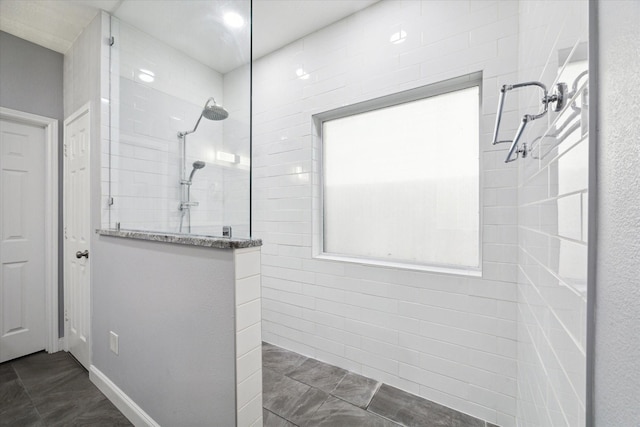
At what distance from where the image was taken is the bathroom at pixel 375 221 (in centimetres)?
54

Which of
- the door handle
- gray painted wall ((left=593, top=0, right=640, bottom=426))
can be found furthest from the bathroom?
→ the door handle

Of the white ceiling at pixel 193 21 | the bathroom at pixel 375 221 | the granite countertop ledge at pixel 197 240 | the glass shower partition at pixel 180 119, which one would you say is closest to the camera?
the bathroom at pixel 375 221

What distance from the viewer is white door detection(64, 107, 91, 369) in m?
2.20

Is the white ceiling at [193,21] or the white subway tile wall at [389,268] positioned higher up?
the white ceiling at [193,21]

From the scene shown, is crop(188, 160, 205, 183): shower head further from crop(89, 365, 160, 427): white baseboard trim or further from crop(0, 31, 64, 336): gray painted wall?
crop(0, 31, 64, 336): gray painted wall

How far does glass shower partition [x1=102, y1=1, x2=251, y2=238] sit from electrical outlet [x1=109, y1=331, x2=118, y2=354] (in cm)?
71

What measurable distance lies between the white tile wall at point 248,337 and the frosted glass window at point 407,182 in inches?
46.8

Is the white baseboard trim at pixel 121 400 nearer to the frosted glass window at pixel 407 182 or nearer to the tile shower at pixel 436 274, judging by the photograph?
the tile shower at pixel 436 274

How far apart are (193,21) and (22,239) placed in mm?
2481

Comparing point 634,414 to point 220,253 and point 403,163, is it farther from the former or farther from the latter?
point 403,163

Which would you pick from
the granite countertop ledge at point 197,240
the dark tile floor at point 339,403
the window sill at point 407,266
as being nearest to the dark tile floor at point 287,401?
the dark tile floor at point 339,403

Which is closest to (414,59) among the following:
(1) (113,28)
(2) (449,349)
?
(2) (449,349)

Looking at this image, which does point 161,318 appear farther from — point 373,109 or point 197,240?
point 373,109

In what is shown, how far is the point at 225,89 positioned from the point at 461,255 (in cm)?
175
